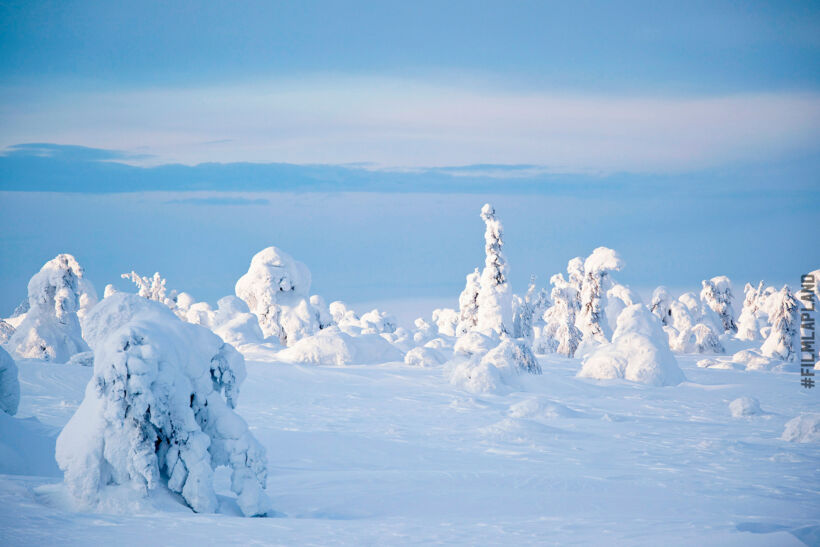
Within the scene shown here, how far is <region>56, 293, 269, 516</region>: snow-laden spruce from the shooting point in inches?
334

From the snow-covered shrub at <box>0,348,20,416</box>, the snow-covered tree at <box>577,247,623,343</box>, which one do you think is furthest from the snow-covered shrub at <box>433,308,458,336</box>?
the snow-covered shrub at <box>0,348,20,416</box>

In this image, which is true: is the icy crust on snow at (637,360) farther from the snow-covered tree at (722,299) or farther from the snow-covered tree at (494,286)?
the snow-covered tree at (722,299)

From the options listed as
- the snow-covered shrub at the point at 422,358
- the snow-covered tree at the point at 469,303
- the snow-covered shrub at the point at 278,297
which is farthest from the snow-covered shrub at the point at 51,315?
the snow-covered tree at the point at 469,303

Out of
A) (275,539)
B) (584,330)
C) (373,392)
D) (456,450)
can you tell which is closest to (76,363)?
(373,392)

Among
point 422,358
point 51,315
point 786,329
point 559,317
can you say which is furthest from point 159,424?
point 559,317

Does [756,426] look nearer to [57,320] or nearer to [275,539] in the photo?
[275,539]

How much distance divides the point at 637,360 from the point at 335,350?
11.3 meters

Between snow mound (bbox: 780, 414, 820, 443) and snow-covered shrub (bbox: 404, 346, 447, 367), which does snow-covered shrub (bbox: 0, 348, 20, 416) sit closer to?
snow mound (bbox: 780, 414, 820, 443)

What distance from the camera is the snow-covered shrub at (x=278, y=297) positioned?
40.5 meters

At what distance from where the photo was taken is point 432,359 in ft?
99.3

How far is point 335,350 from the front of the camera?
A: 1153 inches

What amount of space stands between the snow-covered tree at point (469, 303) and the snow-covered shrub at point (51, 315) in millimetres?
27492

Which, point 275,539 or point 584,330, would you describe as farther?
point 584,330

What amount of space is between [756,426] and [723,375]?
12470 mm
